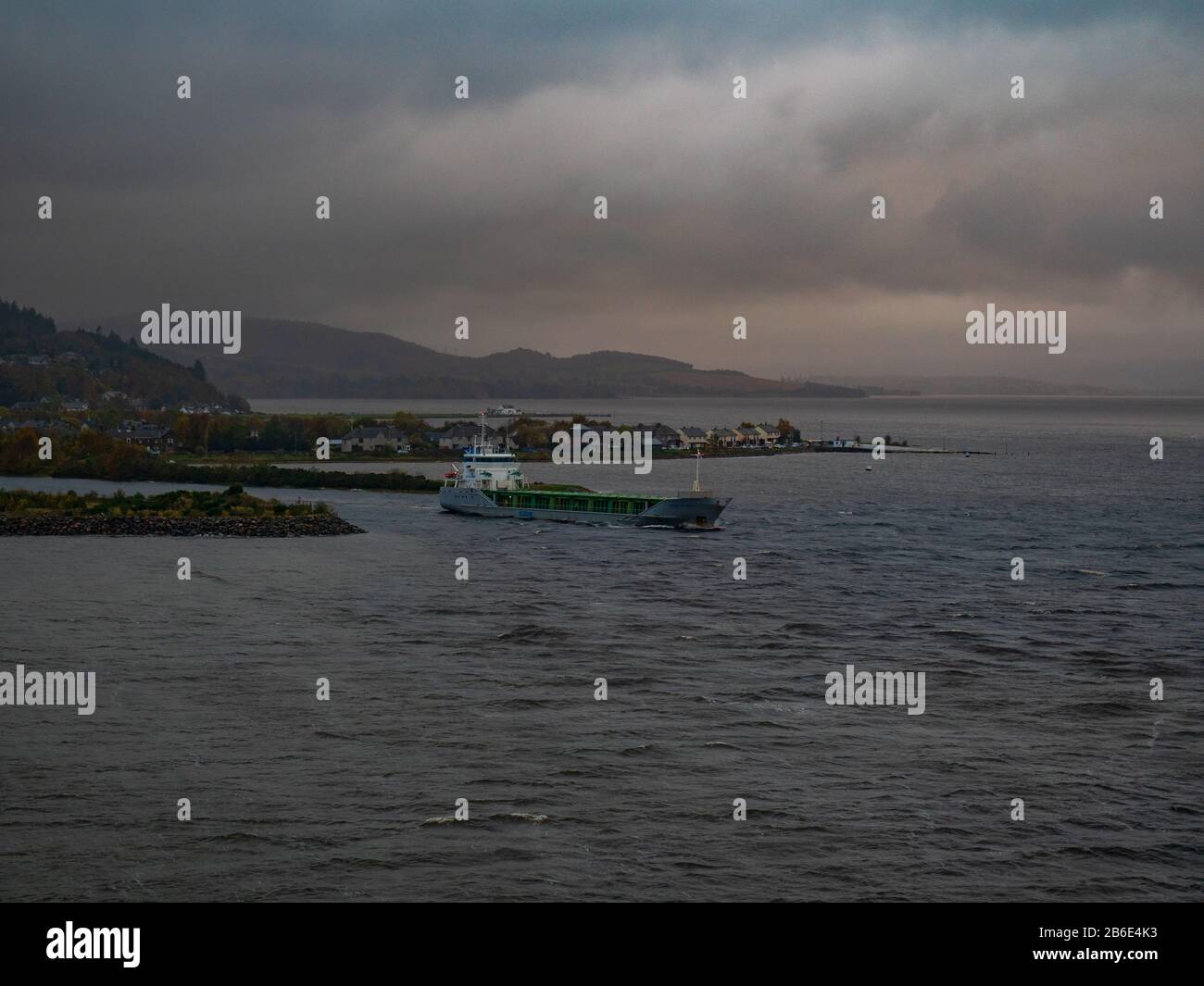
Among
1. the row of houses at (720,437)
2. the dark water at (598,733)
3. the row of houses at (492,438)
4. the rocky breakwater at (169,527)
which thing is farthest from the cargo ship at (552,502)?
the row of houses at (720,437)

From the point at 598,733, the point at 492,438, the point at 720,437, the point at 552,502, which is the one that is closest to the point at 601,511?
the point at 552,502

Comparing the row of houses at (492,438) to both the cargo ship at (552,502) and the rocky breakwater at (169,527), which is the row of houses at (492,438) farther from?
the rocky breakwater at (169,527)

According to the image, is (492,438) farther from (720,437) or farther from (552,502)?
(552,502)

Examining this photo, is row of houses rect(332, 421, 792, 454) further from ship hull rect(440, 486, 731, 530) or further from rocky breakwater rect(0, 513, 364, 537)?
rocky breakwater rect(0, 513, 364, 537)

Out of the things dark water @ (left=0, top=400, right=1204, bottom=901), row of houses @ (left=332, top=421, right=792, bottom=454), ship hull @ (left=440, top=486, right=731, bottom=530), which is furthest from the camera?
row of houses @ (left=332, top=421, right=792, bottom=454)

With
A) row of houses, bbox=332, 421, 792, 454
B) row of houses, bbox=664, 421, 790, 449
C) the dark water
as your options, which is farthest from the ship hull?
row of houses, bbox=664, 421, 790, 449

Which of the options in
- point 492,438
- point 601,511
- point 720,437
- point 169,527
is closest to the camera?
point 169,527
